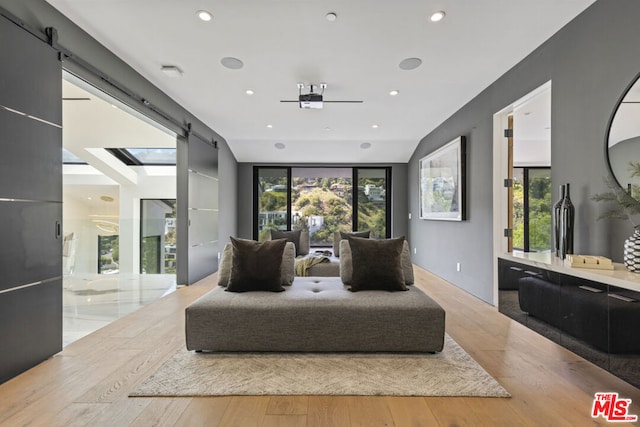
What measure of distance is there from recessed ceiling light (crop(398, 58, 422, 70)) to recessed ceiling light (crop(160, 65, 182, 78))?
7.70 feet

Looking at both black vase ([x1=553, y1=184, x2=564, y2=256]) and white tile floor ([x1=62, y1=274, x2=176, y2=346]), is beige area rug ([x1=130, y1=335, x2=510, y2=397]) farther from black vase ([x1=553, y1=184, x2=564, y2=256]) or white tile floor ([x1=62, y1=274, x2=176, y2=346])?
white tile floor ([x1=62, y1=274, x2=176, y2=346])

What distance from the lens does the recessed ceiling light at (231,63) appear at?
3279mm

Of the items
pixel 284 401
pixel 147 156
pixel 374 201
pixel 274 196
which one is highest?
pixel 147 156

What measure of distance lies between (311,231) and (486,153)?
4.86m

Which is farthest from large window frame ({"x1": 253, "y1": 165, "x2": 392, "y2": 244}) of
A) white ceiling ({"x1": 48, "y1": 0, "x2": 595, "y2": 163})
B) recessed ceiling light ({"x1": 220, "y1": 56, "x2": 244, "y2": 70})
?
recessed ceiling light ({"x1": 220, "y1": 56, "x2": 244, "y2": 70})

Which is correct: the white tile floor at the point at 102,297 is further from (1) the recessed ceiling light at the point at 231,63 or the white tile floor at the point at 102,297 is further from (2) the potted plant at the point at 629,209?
(2) the potted plant at the point at 629,209

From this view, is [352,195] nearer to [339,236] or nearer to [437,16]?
[339,236]

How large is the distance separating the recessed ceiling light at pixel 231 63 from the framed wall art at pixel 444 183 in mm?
3132

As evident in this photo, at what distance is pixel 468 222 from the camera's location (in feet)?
15.0

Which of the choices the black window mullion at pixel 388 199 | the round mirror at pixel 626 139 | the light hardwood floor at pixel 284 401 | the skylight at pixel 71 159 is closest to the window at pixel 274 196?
the black window mullion at pixel 388 199

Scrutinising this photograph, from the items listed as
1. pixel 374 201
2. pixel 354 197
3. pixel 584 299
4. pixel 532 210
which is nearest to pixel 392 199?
pixel 374 201

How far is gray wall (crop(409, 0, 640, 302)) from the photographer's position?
2219 millimetres

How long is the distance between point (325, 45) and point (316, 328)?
2468 mm

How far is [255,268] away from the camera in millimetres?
2877
